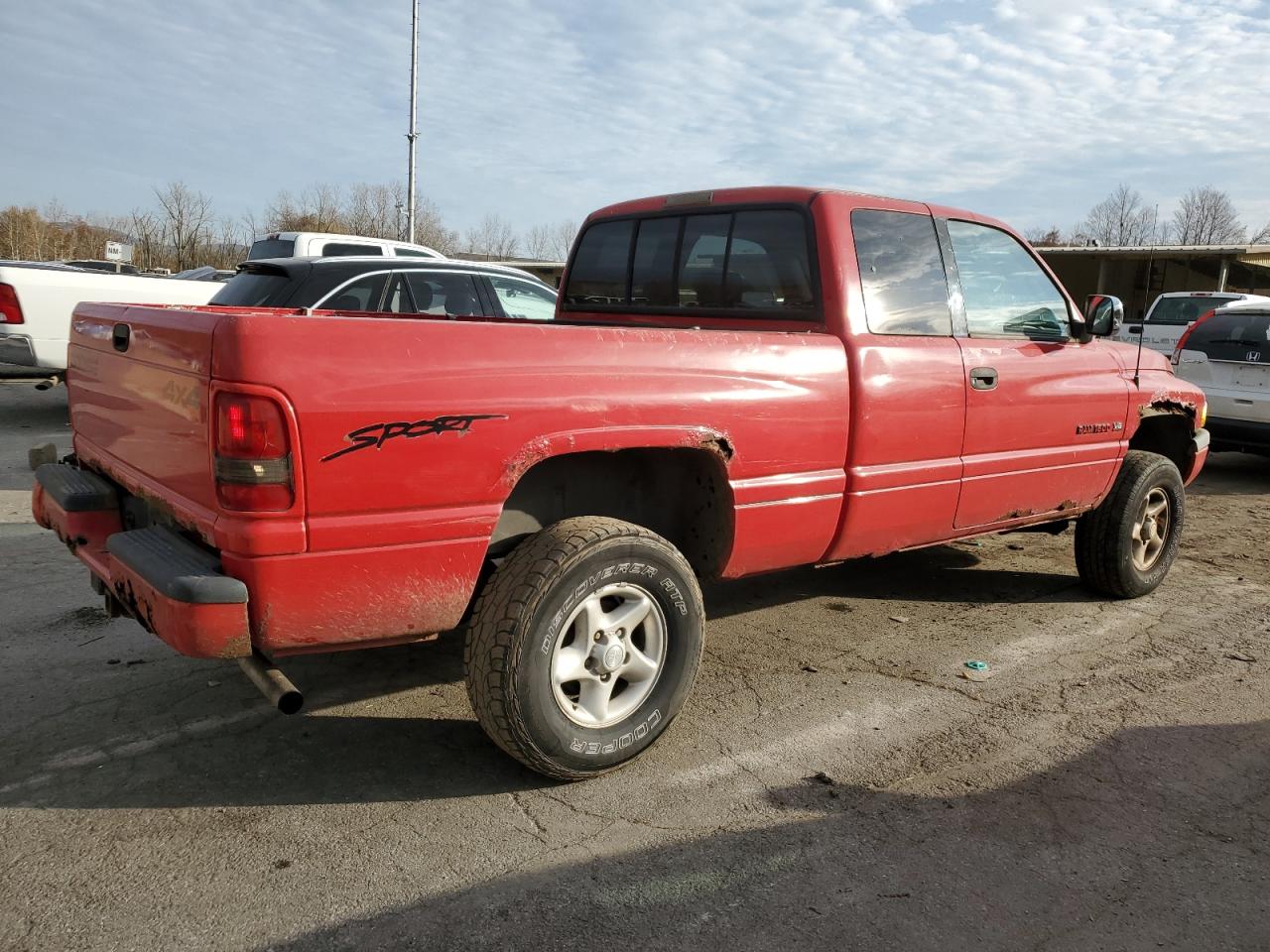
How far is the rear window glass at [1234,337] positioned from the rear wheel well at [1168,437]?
400 centimetres

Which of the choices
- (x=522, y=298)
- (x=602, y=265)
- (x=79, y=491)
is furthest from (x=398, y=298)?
(x=79, y=491)

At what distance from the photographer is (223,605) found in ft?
8.46

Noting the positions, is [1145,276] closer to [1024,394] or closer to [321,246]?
[321,246]

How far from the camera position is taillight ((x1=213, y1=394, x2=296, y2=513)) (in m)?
2.54

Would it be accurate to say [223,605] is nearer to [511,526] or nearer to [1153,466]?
[511,526]

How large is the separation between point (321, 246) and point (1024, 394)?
9.47 m

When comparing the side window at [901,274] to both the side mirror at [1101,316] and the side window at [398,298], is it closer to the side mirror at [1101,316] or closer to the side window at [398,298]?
the side mirror at [1101,316]

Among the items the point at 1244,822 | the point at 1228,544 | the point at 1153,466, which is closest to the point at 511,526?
the point at 1244,822

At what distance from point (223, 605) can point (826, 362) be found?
2.28 meters

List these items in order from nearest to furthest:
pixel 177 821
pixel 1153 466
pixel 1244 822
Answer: pixel 177 821 < pixel 1244 822 < pixel 1153 466

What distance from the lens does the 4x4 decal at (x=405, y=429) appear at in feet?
8.73

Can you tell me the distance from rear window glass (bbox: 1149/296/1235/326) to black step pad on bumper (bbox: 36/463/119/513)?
57.2ft

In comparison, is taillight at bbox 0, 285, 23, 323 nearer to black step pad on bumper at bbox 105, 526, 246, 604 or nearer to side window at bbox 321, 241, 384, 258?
side window at bbox 321, 241, 384, 258

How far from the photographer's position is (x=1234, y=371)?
30.4 feet
